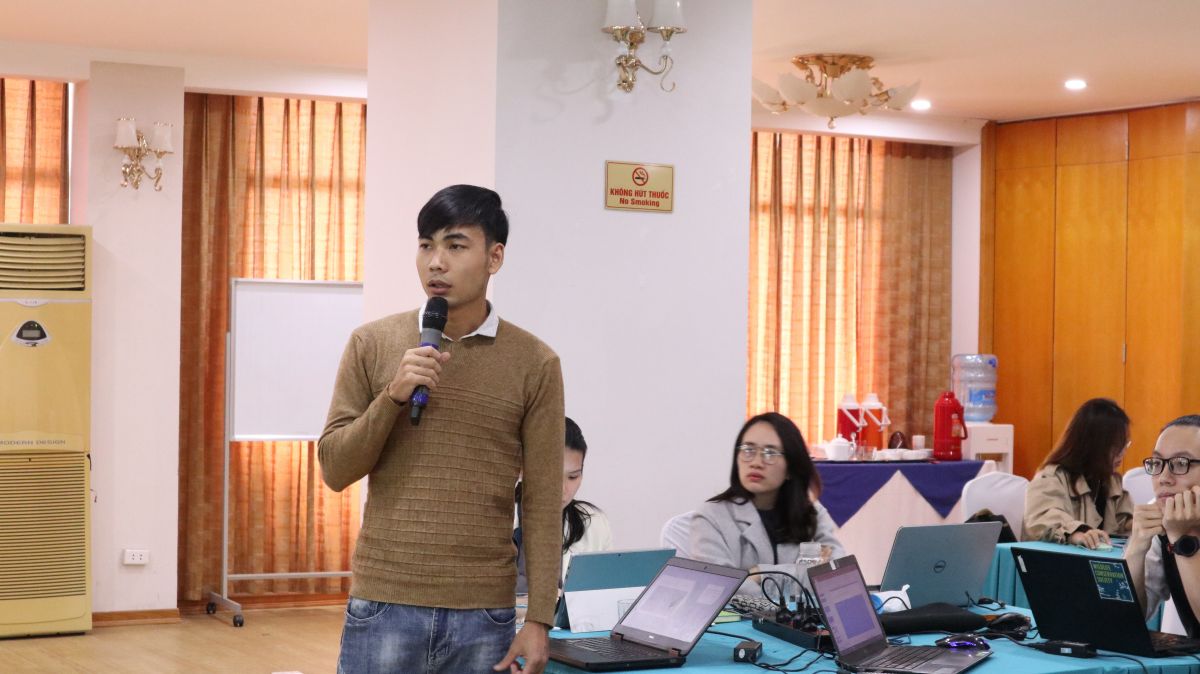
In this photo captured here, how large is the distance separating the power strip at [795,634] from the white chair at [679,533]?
1.76ft

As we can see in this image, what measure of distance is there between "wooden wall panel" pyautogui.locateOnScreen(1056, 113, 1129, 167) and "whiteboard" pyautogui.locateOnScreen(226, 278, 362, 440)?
14.3 ft

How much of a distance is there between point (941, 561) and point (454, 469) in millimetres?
1771

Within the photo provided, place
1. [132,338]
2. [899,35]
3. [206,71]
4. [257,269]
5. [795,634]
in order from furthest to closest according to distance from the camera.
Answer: [257,269] < [206,71] < [132,338] < [899,35] < [795,634]

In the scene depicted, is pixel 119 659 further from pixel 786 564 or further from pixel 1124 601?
pixel 1124 601

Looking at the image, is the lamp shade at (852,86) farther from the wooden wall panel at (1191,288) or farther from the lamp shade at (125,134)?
the lamp shade at (125,134)

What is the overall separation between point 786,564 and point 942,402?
14.3ft

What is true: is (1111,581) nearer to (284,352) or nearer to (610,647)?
(610,647)

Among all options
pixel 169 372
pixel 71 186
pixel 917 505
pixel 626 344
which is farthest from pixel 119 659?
pixel 917 505

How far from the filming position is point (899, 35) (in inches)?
245

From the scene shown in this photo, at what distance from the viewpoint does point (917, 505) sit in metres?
7.50

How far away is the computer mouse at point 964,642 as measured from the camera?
313cm

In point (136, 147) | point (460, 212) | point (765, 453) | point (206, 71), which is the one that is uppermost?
point (206, 71)

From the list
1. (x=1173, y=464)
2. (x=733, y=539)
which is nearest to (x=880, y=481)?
(x=733, y=539)

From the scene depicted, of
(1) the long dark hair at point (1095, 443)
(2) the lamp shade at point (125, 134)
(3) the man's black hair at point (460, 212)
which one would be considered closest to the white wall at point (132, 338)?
(2) the lamp shade at point (125, 134)
